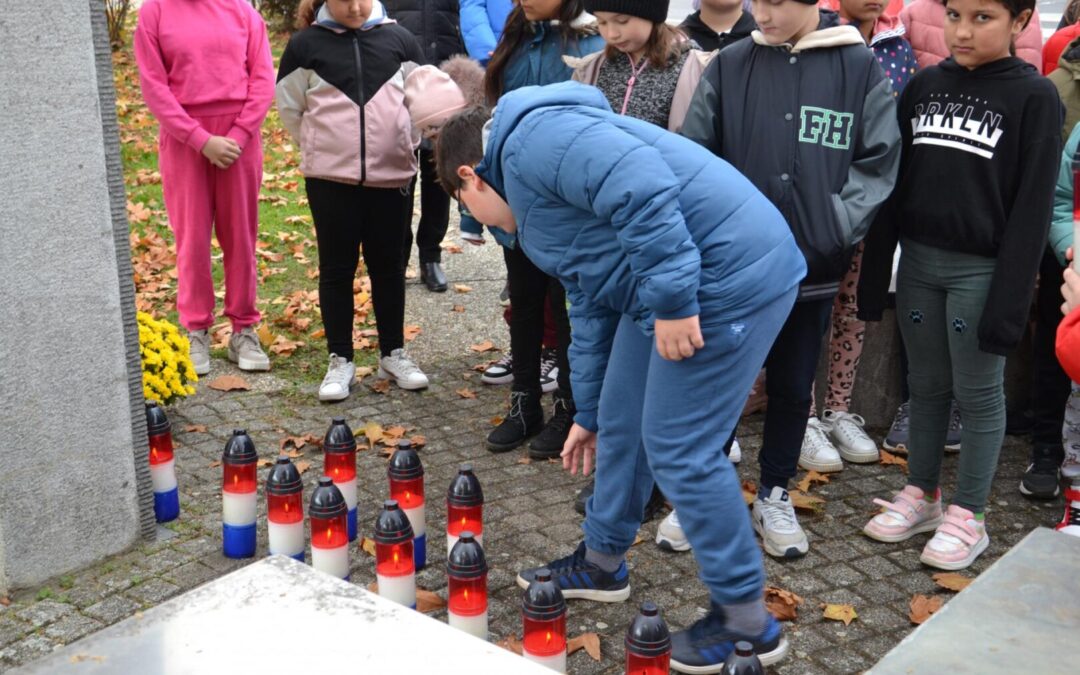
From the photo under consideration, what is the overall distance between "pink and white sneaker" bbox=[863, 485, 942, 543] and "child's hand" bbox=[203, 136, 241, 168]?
3.73 m

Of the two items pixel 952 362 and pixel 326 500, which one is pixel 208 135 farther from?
pixel 952 362

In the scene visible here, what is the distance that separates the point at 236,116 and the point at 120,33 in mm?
13680

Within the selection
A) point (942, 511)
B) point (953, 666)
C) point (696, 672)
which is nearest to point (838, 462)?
point (942, 511)

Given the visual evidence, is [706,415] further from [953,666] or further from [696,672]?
[953,666]

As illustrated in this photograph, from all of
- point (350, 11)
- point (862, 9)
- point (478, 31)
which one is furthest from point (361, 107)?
point (862, 9)

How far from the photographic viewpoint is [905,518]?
5191 mm

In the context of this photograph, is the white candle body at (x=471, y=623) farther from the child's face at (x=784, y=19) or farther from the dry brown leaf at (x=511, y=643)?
the child's face at (x=784, y=19)

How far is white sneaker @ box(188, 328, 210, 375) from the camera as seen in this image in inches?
281

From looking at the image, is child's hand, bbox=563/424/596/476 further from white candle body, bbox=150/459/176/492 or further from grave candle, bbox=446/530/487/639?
white candle body, bbox=150/459/176/492

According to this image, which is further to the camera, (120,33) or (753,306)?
(120,33)

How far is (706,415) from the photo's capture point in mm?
4004

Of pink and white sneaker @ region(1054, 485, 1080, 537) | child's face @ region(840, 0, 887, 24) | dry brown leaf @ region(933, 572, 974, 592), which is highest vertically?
child's face @ region(840, 0, 887, 24)

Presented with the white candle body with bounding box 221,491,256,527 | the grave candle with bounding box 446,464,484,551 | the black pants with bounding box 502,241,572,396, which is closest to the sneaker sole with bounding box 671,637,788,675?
the grave candle with bounding box 446,464,484,551

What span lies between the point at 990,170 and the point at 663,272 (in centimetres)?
175
